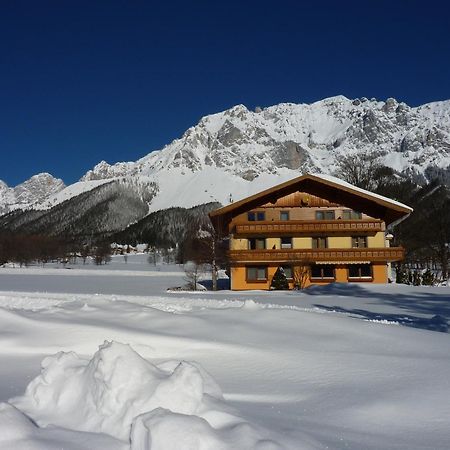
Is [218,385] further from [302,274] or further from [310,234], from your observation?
[310,234]

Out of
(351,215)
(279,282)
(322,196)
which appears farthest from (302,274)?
(322,196)

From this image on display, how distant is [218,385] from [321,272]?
106 feet

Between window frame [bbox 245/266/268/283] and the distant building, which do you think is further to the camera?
window frame [bbox 245/266/268/283]

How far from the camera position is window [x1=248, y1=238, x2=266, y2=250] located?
123ft

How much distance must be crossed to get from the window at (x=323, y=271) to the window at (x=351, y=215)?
13.2 feet

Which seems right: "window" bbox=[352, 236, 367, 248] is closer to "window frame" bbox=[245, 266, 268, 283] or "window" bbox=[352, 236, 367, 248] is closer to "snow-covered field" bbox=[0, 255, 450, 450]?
"window frame" bbox=[245, 266, 268, 283]

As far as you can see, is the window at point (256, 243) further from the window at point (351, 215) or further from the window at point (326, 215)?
the window at point (351, 215)

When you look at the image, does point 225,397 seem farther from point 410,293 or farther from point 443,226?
point 443,226

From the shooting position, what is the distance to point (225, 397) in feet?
17.6

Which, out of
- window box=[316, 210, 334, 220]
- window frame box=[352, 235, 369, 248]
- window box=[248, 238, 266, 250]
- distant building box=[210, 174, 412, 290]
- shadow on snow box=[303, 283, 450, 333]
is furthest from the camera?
window box=[316, 210, 334, 220]

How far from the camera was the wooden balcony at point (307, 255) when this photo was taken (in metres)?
35.7

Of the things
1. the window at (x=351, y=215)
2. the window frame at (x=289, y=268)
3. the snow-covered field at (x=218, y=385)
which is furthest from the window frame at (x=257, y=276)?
the snow-covered field at (x=218, y=385)

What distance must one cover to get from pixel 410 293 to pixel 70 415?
23.4 meters

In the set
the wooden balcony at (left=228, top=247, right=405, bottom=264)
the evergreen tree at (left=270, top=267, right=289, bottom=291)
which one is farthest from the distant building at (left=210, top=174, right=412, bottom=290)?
the evergreen tree at (left=270, top=267, right=289, bottom=291)
